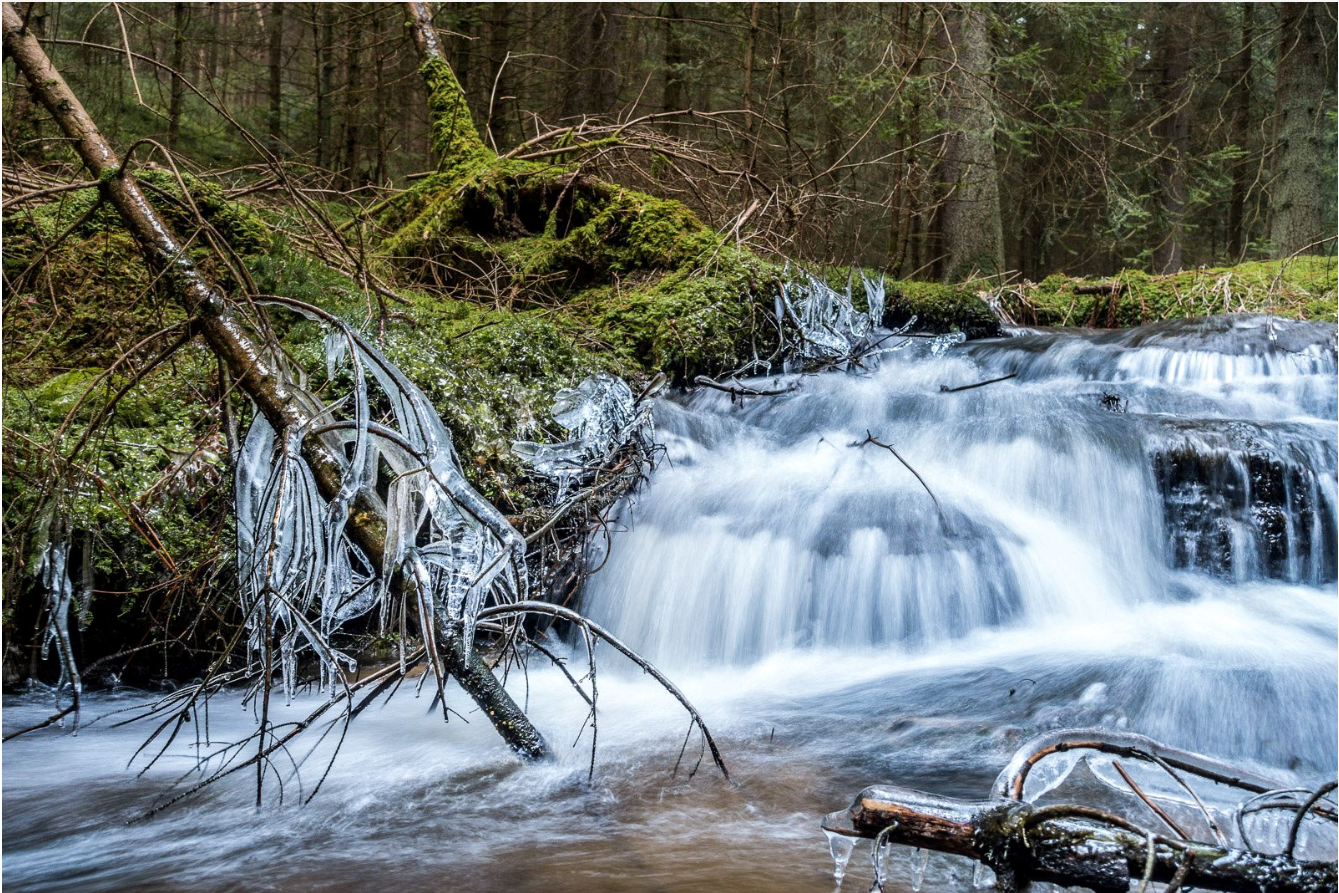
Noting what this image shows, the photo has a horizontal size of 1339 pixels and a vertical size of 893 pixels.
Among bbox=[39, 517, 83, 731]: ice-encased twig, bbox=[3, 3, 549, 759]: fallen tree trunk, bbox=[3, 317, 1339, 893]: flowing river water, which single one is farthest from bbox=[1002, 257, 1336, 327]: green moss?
bbox=[39, 517, 83, 731]: ice-encased twig

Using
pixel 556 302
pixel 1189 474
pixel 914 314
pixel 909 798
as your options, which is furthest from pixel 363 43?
pixel 909 798

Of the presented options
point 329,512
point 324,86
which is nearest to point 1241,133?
point 324,86

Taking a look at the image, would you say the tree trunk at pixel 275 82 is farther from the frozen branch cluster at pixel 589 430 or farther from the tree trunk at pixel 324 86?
the frozen branch cluster at pixel 589 430

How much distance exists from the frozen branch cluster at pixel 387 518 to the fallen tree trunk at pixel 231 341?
0.27 ft

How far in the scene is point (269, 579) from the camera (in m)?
2.27

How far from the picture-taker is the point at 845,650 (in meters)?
4.43

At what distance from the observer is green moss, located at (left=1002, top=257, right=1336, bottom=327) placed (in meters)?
8.12

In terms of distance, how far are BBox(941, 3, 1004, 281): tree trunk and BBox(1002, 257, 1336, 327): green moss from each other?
3.18 ft

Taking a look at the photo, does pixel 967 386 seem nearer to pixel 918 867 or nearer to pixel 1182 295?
pixel 1182 295

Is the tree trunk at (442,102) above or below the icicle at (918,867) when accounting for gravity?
above

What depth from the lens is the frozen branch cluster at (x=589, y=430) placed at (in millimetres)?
4285

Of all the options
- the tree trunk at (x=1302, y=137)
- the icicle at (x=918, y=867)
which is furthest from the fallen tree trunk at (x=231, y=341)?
the tree trunk at (x=1302, y=137)

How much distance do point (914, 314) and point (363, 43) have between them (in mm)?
8178

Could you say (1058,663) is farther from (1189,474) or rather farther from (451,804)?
(451,804)
